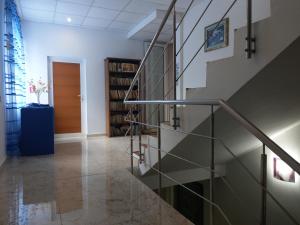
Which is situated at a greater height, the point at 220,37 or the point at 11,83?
the point at 220,37

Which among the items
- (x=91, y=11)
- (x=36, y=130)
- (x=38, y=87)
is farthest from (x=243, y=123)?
(x=38, y=87)

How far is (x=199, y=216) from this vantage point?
4066 mm

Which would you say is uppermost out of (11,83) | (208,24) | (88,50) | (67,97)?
(208,24)

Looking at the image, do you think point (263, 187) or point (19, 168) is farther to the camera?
point (19, 168)

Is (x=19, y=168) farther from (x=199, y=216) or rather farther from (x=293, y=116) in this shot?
(x=293, y=116)

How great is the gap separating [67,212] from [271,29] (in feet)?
6.52

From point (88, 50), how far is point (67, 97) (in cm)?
125

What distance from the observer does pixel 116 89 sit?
6.12 m

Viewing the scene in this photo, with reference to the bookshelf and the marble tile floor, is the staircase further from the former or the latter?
the bookshelf

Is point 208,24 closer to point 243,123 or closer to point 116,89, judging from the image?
point 116,89

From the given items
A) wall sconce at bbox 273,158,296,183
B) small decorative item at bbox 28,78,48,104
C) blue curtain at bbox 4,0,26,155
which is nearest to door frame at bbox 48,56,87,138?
small decorative item at bbox 28,78,48,104

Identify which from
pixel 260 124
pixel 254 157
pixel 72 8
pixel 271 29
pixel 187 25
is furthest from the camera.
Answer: pixel 187 25

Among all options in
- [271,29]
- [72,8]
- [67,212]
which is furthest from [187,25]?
[67,212]

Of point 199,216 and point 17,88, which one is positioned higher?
point 17,88
